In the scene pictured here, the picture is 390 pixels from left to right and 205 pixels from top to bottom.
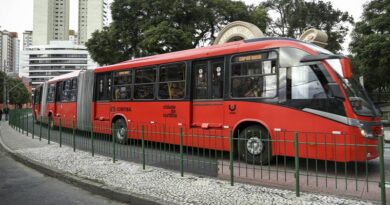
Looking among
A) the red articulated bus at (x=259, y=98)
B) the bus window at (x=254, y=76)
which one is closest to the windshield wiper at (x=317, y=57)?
the red articulated bus at (x=259, y=98)

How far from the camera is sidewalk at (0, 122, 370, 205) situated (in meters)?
5.39

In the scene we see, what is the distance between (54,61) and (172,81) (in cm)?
13185

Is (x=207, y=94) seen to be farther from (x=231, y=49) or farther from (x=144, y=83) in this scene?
(x=144, y=83)

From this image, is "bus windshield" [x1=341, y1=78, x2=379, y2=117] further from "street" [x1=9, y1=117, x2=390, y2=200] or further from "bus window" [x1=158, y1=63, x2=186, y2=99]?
"bus window" [x1=158, y1=63, x2=186, y2=99]

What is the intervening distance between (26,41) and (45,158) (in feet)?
626

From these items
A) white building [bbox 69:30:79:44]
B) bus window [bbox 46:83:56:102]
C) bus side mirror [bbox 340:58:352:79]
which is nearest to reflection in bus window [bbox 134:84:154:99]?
bus side mirror [bbox 340:58:352:79]

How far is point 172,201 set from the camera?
540cm

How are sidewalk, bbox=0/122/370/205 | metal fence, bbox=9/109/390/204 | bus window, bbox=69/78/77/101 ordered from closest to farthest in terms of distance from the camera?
sidewalk, bbox=0/122/370/205
metal fence, bbox=9/109/390/204
bus window, bbox=69/78/77/101

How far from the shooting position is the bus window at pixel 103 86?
13.3 m

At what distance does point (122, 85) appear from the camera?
12.5m

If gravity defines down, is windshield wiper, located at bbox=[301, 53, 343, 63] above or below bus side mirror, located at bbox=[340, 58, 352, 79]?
above

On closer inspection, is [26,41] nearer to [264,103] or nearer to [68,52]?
[68,52]

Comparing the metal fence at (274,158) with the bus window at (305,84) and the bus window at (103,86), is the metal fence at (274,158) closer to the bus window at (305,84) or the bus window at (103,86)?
the bus window at (305,84)

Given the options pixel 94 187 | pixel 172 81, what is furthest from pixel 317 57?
pixel 94 187
